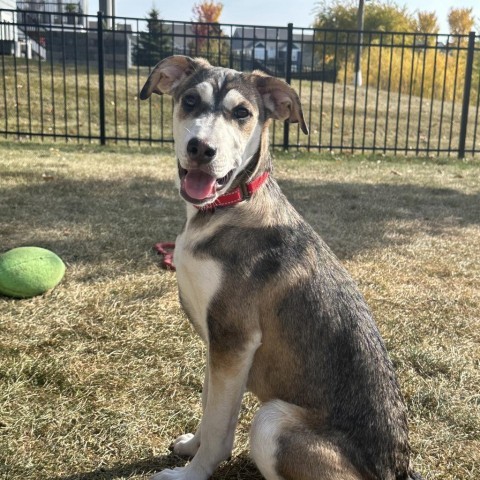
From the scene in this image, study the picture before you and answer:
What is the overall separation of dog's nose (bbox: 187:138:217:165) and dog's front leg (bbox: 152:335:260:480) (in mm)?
786

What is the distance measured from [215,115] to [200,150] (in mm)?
256

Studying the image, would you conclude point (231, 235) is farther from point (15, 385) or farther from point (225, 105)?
point (15, 385)

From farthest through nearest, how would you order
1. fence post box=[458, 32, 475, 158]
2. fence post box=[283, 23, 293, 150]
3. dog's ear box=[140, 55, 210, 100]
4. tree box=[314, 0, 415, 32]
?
tree box=[314, 0, 415, 32], fence post box=[458, 32, 475, 158], fence post box=[283, 23, 293, 150], dog's ear box=[140, 55, 210, 100]

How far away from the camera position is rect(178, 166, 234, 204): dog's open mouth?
2.58m

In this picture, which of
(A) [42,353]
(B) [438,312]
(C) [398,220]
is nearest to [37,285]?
(A) [42,353]

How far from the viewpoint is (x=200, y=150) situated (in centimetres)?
251

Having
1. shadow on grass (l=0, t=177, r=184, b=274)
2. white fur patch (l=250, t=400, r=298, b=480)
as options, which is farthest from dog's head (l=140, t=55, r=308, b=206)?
shadow on grass (l=0, t=177, r=184, b=274)

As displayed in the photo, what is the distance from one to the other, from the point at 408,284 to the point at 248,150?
2.87 m

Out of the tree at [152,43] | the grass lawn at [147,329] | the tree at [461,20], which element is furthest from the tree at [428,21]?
the grass lawn at [147,329]

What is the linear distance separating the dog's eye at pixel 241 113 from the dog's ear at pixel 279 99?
263 mm

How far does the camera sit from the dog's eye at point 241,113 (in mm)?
2739

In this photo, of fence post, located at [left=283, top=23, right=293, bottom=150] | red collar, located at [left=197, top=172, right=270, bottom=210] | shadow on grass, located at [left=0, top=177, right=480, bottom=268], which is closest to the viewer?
red collar, located at [left=197, top=172, right=270, bottom=210]

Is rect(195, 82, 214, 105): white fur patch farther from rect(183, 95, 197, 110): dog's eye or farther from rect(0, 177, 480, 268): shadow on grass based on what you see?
rect(0, 177, 480, 268): shadow on grass

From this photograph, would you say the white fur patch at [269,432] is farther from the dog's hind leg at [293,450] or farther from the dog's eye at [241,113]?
the dog's eye at [241,113]
